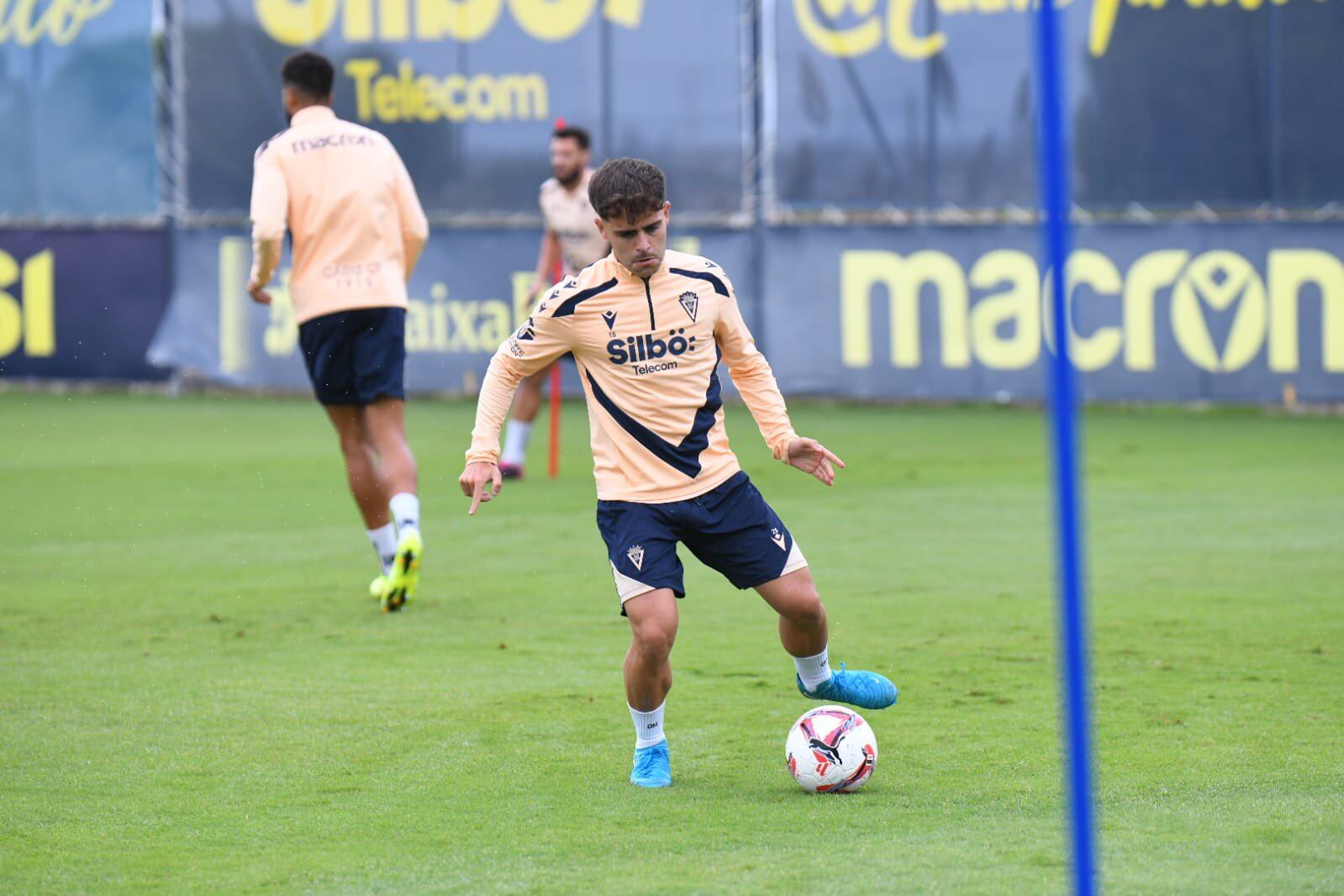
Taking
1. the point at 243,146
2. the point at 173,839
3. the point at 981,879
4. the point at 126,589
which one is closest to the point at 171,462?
the point at 126,589

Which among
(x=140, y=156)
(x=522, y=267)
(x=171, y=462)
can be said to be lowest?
(x=171, y=462)

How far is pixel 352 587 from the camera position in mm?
7922

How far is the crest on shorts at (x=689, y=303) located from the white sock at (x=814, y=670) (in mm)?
996

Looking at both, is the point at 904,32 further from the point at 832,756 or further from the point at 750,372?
the point at 832,756

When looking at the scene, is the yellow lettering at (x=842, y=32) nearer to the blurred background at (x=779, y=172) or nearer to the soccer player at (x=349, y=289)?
the blurred background at (x=779, y=172)

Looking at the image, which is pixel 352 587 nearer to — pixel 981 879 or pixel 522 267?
pixel 981 879

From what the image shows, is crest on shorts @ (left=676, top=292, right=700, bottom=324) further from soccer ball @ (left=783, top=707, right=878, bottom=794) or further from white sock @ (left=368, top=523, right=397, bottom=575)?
white sock @ (left=368, top=523, right=397, bottom=575)

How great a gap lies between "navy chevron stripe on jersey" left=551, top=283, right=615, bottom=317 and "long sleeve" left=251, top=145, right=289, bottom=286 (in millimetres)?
2816

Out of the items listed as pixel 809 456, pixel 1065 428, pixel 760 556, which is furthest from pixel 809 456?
pixel 1065 428

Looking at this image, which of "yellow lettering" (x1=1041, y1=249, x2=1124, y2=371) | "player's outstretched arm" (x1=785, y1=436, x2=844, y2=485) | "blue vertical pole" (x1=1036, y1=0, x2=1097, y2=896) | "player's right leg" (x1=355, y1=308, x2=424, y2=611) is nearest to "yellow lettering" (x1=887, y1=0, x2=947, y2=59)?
"yellow lettering" (x1=1041, y1=249, x2=1124, y2=371)

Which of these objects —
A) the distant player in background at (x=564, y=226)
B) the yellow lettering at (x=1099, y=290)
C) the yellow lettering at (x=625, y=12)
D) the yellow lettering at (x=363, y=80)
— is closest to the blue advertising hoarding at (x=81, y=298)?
the yellow lettering at (x=363, y=80)

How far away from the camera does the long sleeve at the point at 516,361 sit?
5.05 m

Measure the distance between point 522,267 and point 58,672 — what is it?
1190 cm

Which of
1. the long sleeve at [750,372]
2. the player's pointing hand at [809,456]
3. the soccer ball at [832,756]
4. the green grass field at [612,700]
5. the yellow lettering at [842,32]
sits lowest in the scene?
the green grass field at [612,700]
